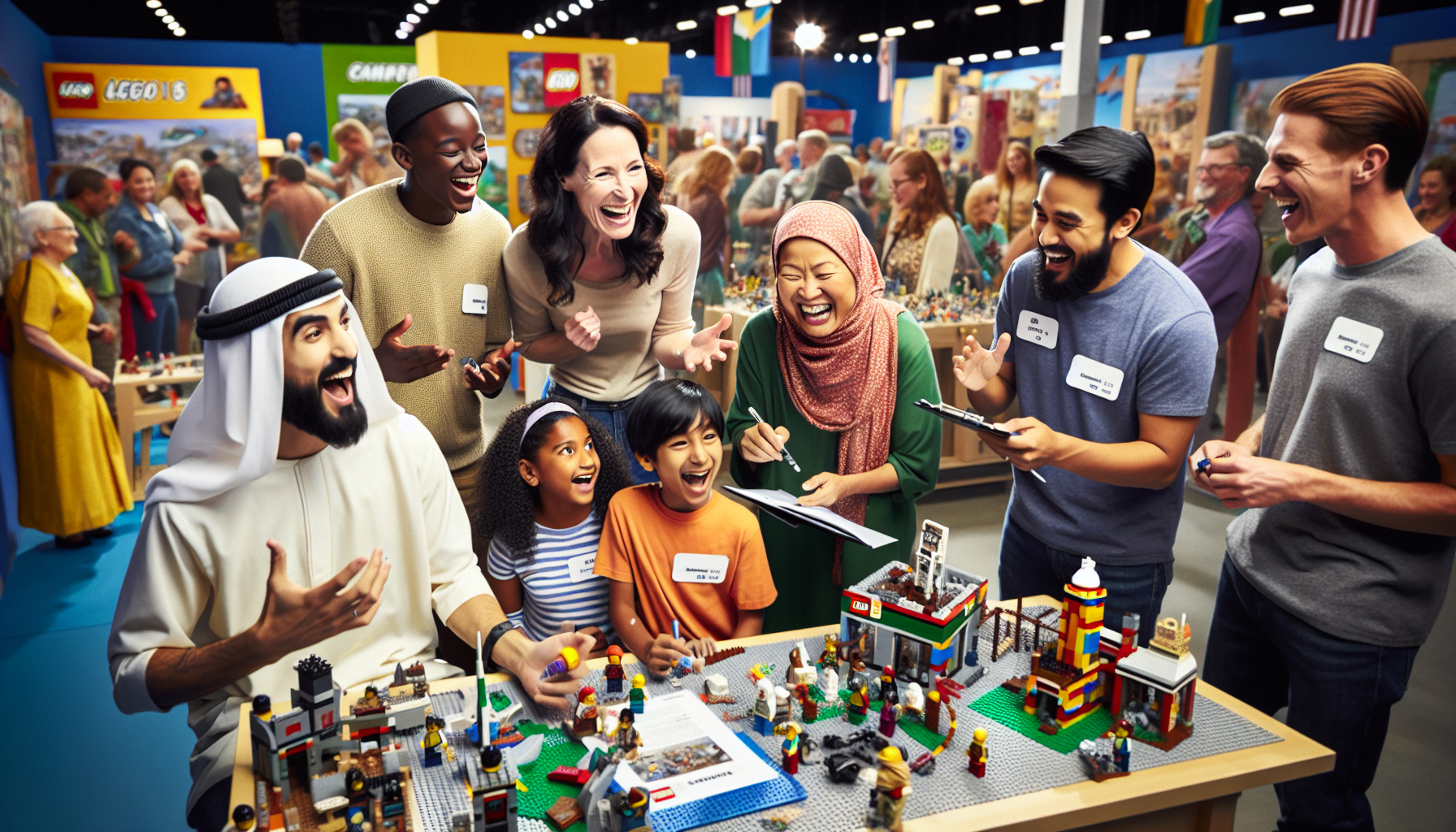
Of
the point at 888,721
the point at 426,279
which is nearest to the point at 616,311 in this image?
the point at 426,279

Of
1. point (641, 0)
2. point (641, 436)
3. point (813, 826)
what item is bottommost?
point (813, 826)

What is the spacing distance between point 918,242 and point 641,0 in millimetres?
11924

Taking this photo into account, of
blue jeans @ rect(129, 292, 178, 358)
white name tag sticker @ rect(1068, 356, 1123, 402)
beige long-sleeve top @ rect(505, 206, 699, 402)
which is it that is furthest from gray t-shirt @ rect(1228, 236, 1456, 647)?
blue jeans @ rect(129, 292, 178, 358)

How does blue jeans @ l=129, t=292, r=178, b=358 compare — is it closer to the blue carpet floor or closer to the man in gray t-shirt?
the blue carpet floor

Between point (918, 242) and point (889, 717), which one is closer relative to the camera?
point (889, 717)

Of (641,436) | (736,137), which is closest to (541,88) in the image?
(736,137)

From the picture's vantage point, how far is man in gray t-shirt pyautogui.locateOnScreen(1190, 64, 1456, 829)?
1.96 meters

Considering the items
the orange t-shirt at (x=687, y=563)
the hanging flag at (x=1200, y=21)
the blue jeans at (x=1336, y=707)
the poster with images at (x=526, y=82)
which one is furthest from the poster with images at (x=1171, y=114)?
the orange t-shirt at (x=687, y=563)

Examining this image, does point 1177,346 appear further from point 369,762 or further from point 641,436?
point 369,762

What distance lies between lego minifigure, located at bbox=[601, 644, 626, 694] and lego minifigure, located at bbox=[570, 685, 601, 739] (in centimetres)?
8

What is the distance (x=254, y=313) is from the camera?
1.86 m

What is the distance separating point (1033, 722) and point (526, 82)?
8233mm

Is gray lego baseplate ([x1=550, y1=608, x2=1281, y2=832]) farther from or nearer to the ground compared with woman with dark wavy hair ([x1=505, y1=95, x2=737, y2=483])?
nearer to the ground

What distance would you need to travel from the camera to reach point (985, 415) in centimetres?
275
